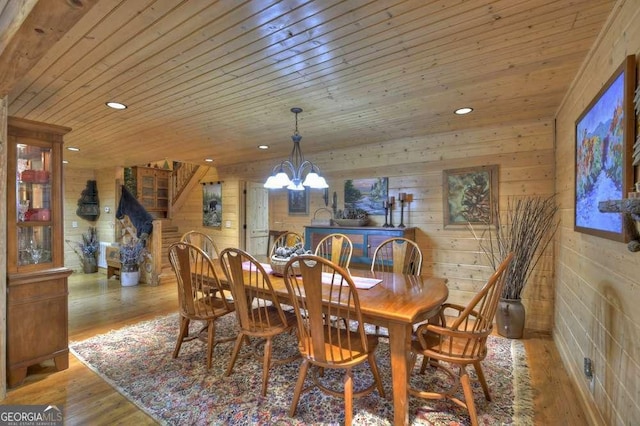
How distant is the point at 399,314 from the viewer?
1739 mm

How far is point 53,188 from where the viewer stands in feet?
8.59

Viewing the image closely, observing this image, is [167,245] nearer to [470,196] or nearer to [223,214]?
[223,214]

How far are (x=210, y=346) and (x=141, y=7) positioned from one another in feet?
7.76

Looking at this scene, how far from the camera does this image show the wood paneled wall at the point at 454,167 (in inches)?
139

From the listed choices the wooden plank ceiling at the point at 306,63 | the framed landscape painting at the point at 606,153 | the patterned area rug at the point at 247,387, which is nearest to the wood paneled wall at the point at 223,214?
the wooden plank ceiling at the point at 306,63

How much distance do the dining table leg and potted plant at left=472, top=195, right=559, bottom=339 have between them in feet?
6.63

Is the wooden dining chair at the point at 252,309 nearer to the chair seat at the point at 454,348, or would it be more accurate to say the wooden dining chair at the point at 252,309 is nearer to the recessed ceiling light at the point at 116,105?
the chair seat at the point at 454,348

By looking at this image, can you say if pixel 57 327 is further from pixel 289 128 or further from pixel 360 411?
pixel 289 128

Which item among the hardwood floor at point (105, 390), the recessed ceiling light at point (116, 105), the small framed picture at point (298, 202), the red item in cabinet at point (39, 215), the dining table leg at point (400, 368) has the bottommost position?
the hardwood floor at point (105, 390)

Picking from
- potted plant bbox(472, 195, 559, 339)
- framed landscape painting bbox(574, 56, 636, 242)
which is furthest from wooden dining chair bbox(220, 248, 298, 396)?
potted plant bbox(472, 195, 559, 339)

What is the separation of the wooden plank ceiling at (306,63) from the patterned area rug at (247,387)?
87.4 inches

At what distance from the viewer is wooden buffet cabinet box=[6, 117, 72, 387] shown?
92.7 inches

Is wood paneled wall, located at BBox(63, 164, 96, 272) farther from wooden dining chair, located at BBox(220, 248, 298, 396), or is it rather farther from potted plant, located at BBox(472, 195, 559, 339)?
potted plant, located at BBox(472, 195, 559, 339)

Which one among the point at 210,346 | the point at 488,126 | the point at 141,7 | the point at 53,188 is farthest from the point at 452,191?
the point at 53,188
